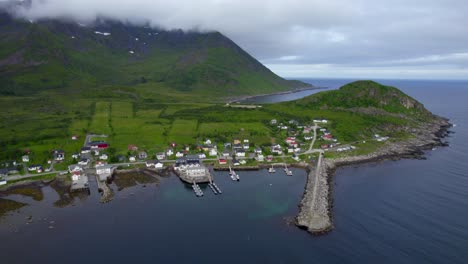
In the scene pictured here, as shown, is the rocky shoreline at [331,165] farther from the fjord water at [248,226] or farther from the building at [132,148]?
the building at [132,148]

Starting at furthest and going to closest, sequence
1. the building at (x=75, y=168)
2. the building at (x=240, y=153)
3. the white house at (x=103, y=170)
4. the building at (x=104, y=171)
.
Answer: the building at (x=240, y=153)
the building at (x=75, y=168)
the white house at (x=103, y=170)
the building at (x=104, y=171)

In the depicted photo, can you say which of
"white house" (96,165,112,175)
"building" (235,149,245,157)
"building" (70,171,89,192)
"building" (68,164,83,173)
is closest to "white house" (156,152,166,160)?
"white house" (96,165,112,175)

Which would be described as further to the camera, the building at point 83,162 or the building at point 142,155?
the building at point 142,155

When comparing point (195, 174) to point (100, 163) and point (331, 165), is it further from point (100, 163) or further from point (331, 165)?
point (331, 165)

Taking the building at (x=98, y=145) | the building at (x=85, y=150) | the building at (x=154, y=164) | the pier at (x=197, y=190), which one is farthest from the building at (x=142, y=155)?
the pier at (x=197, y=190)

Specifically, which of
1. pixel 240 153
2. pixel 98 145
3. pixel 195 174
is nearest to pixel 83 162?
pixel 98 145

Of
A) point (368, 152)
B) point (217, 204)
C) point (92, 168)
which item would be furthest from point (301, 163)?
point (92, 168)
